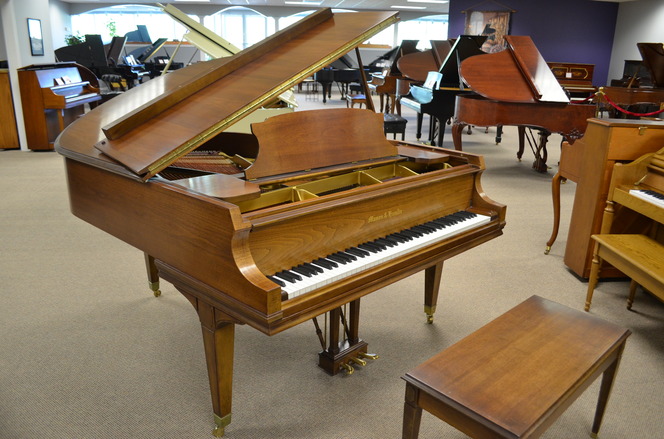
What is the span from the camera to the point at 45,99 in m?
7.21

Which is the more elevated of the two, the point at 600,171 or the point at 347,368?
the point at 600,171

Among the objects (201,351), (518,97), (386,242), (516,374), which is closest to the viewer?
(516,374)

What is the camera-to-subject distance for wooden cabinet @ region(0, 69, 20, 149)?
7199mm

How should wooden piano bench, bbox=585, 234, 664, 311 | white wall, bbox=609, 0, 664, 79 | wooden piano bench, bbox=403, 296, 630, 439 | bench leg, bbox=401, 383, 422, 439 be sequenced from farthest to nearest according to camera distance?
1. white wall, bbox=609, 0, 664, 79
2. wooden piano bench, bbox=585, 234, 664, 311
3. bench leg, bbox=401, 383, 422, 439
4. wooden piano bench, bbox=403, 296, 630, 439

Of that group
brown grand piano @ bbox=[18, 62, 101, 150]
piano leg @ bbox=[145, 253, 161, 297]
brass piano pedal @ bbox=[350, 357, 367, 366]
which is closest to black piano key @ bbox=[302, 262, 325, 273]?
brass piano pedal @ bbox=[350, 357, 367, 366]

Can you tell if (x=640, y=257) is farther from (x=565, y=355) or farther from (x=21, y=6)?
(x=21, y=6)

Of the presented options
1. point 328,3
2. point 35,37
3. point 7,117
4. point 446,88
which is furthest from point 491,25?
point 7,117

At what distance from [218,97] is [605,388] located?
5.97 ft

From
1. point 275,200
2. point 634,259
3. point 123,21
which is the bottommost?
point 634,259

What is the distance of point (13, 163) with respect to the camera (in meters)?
6.65

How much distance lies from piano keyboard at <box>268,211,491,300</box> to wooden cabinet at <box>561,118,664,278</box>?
1.32 meters

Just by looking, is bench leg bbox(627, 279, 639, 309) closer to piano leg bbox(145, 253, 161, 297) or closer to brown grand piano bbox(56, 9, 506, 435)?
brown grand piano bbox(56, 9, 506, 435)

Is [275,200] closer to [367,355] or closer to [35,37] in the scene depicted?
[367,355]

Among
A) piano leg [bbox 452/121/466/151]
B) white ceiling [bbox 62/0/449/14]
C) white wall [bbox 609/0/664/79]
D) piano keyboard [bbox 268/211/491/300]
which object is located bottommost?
piano leg [bbox 452/121/466/151]
